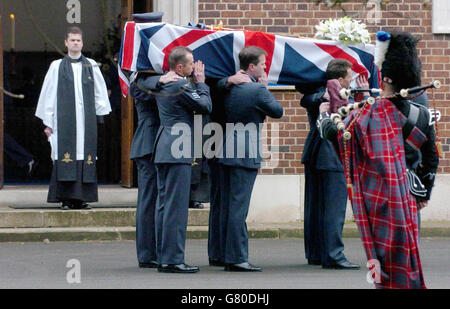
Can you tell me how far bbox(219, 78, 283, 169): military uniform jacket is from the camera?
9.66 m

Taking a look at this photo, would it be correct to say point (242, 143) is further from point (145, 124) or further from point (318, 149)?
point (145, 124)

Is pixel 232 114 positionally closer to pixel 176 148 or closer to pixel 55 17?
pixel 176 148

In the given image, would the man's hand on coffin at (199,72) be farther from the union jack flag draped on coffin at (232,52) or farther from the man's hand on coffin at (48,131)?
the man's hand on coffin at (48,131)

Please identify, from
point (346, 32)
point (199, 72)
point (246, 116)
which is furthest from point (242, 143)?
point (346, 32)

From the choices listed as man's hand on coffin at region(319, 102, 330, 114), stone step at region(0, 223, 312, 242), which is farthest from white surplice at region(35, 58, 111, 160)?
man's hand on coffin at region(319, 102, 330, 114)

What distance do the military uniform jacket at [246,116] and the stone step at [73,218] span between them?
11.1ft

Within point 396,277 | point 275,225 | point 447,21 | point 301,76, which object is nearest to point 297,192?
point 275,225

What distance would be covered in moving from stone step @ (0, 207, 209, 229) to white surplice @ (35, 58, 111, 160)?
71 centimetres

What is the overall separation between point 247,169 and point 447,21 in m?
5.11

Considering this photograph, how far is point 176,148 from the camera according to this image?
9.45 m

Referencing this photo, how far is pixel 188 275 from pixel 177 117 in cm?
132

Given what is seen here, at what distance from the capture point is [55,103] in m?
13.2

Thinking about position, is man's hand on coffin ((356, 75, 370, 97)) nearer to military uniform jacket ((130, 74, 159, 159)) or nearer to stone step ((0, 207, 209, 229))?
military uniform jacket ((130, 74, 159, 159))

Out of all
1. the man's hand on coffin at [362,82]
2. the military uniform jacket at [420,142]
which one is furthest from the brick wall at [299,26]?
the military uniform jacket at [420,142]
